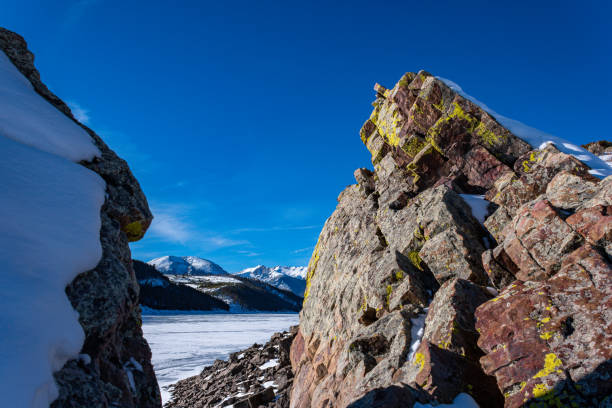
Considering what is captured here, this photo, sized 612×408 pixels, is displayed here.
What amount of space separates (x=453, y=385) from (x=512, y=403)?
4.21 feet

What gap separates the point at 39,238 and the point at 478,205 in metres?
16.6

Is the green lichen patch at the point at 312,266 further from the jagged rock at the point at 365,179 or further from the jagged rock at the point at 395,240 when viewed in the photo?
the jagged rock at the point at 365,179

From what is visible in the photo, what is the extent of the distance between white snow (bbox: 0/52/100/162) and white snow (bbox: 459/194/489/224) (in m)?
15.3

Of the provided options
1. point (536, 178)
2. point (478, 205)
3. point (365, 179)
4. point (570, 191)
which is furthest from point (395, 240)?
point (365, 179)

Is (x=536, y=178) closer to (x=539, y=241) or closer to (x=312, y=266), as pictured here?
(x=539, y=241)

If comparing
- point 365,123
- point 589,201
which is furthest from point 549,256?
point 365,123

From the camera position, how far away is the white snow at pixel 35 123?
7621 mm

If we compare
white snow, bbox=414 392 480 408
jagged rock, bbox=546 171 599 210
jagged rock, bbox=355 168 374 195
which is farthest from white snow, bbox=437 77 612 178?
white snow, bbox=414 392 480 408

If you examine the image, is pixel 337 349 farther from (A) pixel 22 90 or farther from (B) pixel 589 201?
(A) pixel 22 90

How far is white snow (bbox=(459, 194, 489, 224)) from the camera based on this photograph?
604 inches

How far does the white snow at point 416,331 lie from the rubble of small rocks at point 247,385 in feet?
36.7

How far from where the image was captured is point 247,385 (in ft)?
76.1

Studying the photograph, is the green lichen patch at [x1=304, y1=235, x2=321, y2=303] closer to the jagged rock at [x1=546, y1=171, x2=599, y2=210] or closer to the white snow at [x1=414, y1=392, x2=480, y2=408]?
the jagged rock at [x1=546, y1=171, x2=599, y2=210]

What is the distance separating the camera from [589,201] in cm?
1119
